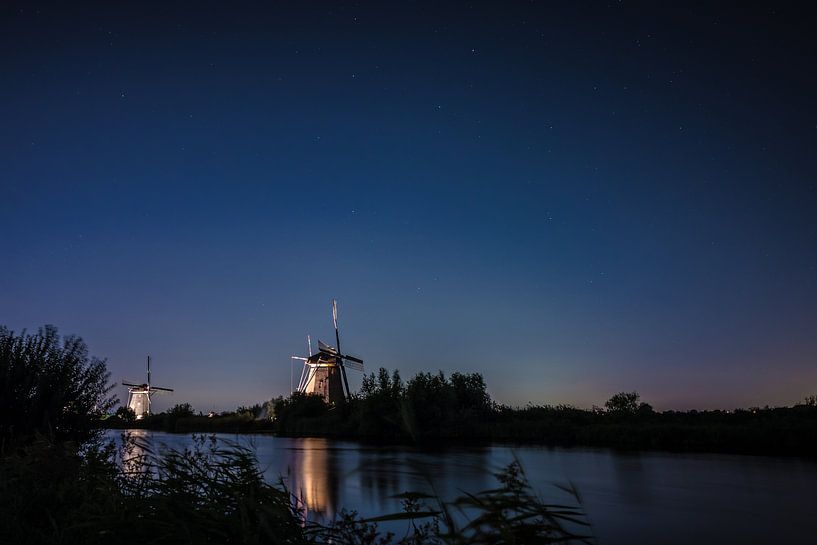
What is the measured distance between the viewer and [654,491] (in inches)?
916

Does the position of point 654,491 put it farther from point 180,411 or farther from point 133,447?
point 180,411

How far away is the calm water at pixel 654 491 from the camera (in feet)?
53.0

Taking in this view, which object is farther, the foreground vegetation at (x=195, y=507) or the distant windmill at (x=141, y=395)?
the distant windmill at (x=141, y=395)

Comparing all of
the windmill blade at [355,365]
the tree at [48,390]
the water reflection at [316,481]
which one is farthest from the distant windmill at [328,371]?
the tree at [48,390]

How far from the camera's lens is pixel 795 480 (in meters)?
24.8

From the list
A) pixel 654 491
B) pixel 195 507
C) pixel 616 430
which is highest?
pixel 195 507

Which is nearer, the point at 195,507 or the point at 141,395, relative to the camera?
the point at 195,507

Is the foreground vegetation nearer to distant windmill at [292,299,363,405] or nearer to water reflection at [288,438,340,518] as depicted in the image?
water reflection at [288,438,340,518]

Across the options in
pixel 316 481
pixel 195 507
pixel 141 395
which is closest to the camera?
pixel 195 507

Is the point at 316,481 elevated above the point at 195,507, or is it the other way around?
the point at 195,507

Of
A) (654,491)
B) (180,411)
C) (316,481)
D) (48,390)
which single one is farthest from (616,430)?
(180,411)

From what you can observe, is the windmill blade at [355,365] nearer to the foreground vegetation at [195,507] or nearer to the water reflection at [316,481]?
the water reflection at [316,481]

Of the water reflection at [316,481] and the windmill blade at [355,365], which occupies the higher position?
the windmill blade at [355,365]

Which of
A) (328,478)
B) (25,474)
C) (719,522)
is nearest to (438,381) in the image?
(328,478)
